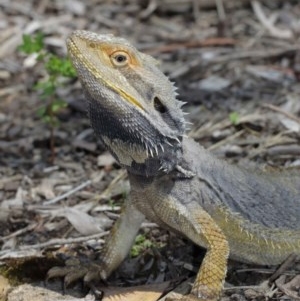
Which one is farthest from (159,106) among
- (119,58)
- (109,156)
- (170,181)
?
(109,156)

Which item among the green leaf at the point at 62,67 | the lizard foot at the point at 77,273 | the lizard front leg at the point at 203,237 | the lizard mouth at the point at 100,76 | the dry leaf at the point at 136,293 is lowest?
the dry leaf at the point at 136,293

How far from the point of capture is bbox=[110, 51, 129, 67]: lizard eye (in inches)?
174

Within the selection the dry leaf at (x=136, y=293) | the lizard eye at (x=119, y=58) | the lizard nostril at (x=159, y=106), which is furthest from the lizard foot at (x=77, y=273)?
the lizard eye at (x=119, y=58)

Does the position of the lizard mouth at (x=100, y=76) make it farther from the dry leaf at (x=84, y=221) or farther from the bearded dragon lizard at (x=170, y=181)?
the dry leaf at (x=84, y=221)

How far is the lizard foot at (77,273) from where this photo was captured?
4.81 m

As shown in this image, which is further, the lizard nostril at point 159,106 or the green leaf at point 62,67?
Answer: the green leaf at point 62,67

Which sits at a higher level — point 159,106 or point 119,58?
point 119,58

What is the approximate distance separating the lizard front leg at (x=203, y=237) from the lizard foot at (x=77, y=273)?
604 millimetres

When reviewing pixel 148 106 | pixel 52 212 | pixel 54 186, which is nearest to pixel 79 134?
pixel 54 186

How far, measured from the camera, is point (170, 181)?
4.62m

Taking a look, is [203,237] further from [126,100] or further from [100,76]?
[100,76]

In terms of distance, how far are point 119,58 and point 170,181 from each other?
835mm

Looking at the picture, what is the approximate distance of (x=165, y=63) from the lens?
316 inches

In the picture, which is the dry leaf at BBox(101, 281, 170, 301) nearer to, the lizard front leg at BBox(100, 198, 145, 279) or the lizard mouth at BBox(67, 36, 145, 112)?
the lizard front leg at BBox(100, 198, 145, 279)
